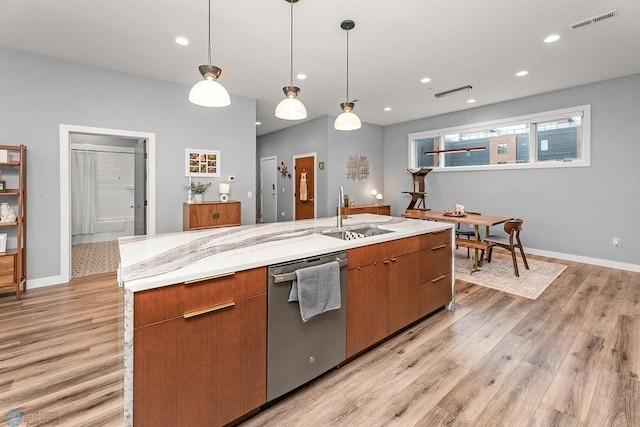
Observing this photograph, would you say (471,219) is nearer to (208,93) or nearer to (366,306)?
(366,306)

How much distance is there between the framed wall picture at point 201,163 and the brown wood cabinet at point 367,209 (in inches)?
110

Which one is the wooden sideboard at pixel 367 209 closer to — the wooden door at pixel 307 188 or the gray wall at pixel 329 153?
the gray wall at pixel 329 153

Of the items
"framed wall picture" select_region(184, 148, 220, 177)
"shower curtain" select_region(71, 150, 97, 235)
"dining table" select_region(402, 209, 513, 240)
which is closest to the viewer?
"dining table" select_region(402, 209, 513, 240)

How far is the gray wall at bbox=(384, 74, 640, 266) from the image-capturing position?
4324 millimetres

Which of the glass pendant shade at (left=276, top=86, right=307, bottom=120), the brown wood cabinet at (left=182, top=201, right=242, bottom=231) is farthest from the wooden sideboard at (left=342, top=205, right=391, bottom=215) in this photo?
the glass pendant shade at (left=276, top=86, right=307, bottom=120)

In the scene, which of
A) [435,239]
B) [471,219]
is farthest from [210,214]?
[471,219]

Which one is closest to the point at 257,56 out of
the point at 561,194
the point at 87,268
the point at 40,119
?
the point at 40,119

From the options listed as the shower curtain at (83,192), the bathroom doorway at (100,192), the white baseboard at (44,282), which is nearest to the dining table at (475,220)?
the white baseboard at (44,282)

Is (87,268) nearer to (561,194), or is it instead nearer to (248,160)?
(248,160)

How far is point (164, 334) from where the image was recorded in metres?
1.25

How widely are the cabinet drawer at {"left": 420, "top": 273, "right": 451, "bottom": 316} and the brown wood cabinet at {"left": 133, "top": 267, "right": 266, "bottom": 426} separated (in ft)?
5.23

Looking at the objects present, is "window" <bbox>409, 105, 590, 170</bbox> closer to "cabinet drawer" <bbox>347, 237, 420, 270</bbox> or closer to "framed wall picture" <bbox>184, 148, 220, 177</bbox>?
"cabinet drawer" <bbox>347, 237, 420, 270</bbox>

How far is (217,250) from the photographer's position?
1.74 meters

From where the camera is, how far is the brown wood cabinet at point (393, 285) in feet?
6.71
